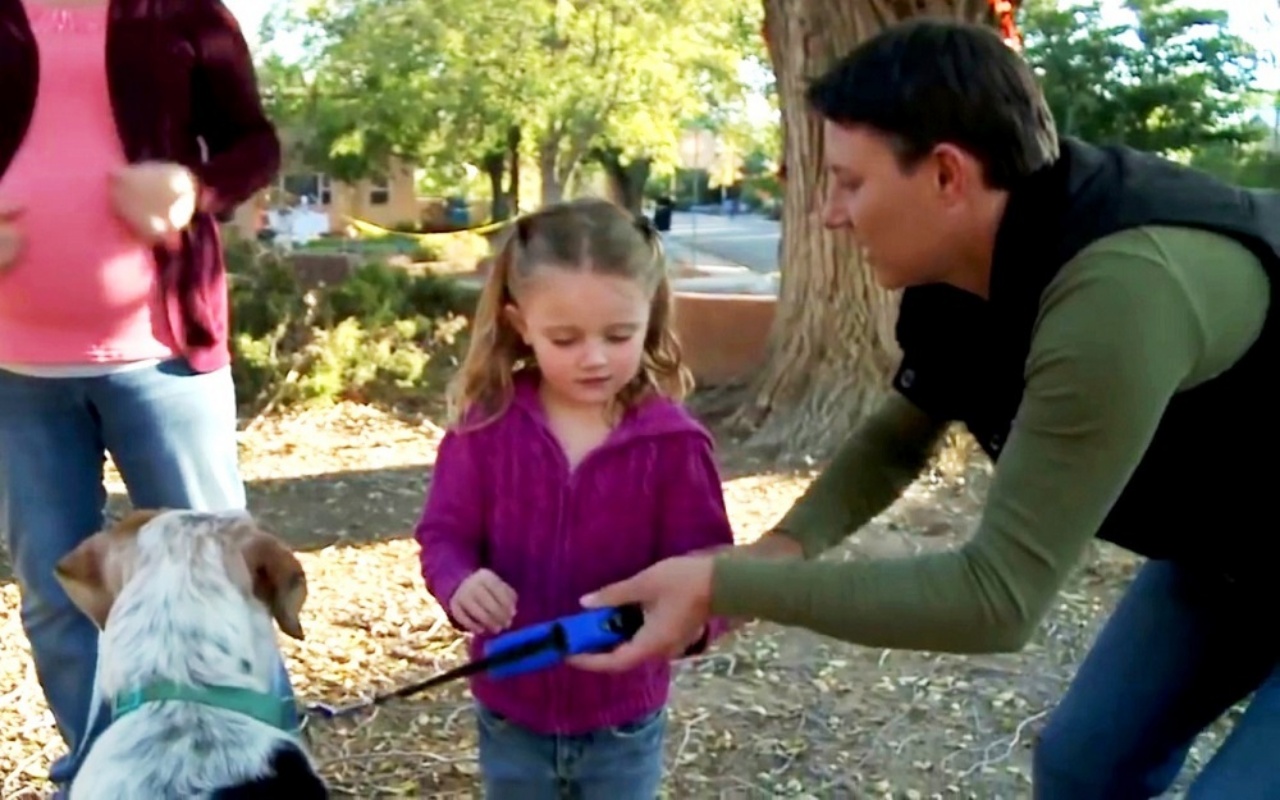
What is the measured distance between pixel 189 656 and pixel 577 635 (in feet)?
2.15

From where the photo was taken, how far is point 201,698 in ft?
8.28

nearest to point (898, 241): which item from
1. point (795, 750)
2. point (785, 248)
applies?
point (795, 750)

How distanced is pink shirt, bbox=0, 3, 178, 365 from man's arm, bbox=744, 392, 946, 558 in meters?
1.45

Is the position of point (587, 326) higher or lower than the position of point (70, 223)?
lower

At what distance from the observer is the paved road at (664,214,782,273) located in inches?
1153

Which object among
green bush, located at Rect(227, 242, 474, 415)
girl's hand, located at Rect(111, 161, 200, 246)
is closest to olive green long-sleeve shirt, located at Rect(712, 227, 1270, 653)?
girl's hand, located at Rect(111, 161, 200, 246)

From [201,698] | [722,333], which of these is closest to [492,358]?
[201,698]

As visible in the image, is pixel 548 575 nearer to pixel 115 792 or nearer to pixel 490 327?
pixel 490 327

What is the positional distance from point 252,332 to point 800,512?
725 centimetres

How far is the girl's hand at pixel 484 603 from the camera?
8.34ft

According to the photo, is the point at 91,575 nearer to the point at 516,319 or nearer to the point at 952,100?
the point at 516,319

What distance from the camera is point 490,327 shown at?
9.27ft

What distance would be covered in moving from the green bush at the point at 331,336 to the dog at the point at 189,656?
22.0ft

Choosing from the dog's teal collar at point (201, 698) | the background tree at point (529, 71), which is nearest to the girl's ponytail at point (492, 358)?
the dog's teal collar at point (201, 698)
